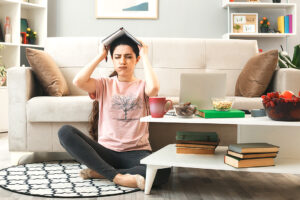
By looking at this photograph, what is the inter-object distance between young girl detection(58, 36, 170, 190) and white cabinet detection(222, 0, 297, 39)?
9.54 feet

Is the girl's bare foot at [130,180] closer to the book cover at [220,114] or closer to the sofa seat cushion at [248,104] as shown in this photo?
the book cover at [220,114]

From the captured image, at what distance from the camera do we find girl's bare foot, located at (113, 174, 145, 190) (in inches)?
72.5

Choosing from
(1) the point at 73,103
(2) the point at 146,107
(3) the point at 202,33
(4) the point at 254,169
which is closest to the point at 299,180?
(4) the point at 254,169

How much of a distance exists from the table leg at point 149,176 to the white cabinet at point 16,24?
285cm

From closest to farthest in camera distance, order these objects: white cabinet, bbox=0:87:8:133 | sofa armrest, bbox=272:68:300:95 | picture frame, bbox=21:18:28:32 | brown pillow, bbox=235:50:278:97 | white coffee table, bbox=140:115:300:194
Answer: white coffee table, bbox=140:115:300:194
sofa armrest, bbox=272:68:300:95
brown pillow, bbox=235:50:278:97
white cabinet, bbox=0:87:8:133
picture frame, bbox=21:18:28:32

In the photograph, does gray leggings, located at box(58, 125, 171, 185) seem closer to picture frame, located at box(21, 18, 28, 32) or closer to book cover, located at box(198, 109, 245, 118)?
book cover, located at box(198, 109, 245, 118)

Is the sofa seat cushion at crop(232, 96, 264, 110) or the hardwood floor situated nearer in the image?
the hardwood floor

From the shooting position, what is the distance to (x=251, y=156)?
163 cm

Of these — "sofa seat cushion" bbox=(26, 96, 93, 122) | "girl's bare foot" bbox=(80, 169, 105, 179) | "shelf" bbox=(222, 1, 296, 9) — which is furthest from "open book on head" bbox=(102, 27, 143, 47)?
"shelf" bbox=(222, 1, 296, 9)

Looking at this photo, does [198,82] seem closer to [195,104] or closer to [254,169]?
[195,104]

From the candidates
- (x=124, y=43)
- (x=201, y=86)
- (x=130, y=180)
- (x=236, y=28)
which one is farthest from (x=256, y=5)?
(x=130, y=180)

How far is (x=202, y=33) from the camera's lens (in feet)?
16.3

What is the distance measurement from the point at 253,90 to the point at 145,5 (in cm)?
251

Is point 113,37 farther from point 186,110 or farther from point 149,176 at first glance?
point 149,176
